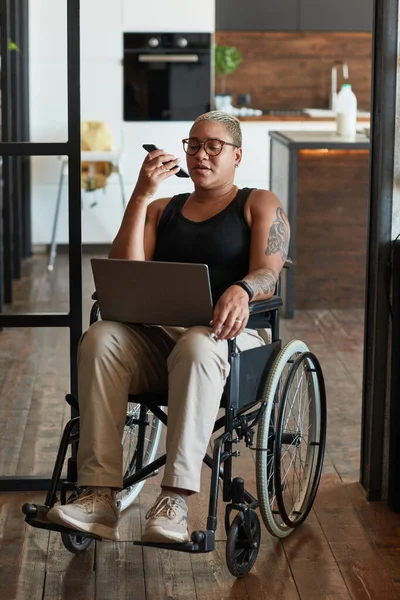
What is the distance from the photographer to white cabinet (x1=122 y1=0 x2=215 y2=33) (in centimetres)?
747

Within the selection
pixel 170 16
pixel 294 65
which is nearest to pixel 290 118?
pixel 294 65

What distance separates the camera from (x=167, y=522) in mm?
2475

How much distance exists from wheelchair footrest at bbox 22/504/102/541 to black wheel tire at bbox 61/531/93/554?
0.20 m

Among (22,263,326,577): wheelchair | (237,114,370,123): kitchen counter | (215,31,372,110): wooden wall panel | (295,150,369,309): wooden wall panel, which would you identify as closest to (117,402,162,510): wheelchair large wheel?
(22,263,326,577): wheelchair

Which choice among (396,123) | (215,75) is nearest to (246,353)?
(396,123)

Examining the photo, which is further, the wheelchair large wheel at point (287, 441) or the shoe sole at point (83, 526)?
the wheelchair large wheel at point (287, 441)

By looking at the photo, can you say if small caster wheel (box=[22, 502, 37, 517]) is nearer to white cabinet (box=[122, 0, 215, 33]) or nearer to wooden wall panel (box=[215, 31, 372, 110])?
white cabinet (box=[122, 0, 215, 33])

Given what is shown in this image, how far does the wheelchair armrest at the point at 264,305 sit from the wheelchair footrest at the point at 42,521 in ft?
2.19

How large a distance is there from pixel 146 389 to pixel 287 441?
1.39 feet

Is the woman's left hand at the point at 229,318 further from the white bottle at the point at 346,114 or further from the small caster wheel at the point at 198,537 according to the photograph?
the white bottle at the point at 346,114

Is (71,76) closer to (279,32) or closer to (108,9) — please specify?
(108,9)

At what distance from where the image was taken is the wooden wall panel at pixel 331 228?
5820mm

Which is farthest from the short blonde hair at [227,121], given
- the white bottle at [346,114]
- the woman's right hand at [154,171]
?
the white bottle at [346,114]

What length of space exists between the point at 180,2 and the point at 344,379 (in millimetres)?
3828
